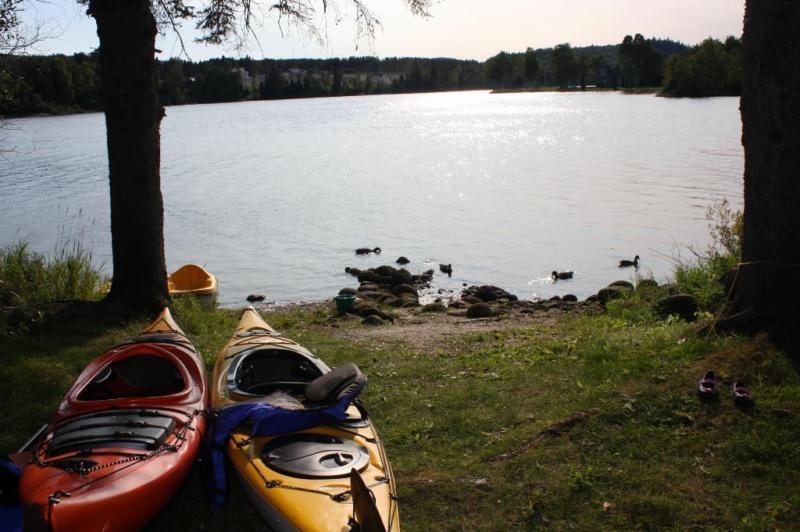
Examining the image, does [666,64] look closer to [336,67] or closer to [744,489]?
[336,67]

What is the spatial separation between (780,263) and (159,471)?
555 centimetres

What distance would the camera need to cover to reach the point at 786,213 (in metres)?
6.21

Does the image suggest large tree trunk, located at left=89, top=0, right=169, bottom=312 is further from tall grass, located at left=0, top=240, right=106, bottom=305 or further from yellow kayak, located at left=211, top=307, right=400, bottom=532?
yellow kayak, located at left=211, top=307, right=400, bottom=532

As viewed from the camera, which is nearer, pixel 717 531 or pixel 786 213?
pixel 717 531

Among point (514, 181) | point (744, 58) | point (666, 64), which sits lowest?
point (514, 181)

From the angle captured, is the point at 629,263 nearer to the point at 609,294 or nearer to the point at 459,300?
the point at 609,294

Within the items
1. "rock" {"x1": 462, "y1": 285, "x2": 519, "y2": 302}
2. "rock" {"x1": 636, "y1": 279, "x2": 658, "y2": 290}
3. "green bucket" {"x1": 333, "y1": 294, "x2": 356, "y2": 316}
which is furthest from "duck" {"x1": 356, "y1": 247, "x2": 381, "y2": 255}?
"rock" {"x1": 636, "y1": 279, "x2": 658, "y2": 290}

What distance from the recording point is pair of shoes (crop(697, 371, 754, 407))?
209 inches

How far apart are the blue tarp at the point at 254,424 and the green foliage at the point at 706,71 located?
9920 cm

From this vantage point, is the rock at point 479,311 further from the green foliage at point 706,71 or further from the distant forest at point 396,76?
the green foliage at point 706,71

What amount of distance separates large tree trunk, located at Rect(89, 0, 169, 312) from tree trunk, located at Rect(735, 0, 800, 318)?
7143mm

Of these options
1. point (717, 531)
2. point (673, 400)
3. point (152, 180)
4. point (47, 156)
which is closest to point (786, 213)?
point (673, 400)

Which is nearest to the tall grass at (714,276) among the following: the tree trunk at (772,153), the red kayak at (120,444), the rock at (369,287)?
the tree trunk at (772,153)

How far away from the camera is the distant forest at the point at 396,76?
46491 millimetres
